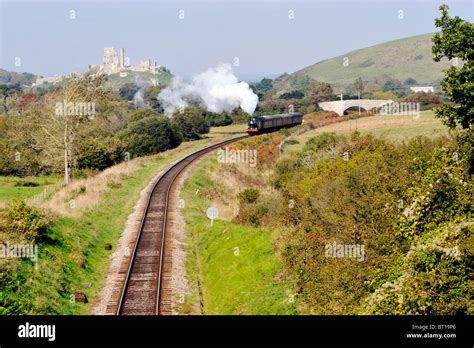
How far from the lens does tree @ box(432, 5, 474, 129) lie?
17719mm

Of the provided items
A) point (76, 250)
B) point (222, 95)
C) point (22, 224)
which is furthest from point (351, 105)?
point (22, 224)

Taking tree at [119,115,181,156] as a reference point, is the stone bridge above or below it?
above

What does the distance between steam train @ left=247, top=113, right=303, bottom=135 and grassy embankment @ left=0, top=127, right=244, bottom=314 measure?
89.4ft

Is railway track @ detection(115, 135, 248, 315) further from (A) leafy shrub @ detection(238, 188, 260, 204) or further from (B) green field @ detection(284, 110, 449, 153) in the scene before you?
(B) green field @ detection(284, 110, 449, 153)

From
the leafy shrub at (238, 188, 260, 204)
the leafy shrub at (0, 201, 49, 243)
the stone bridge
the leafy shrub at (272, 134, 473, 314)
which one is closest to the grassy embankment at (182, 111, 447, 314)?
the leafy shrub at (272, 134, 473, 314)

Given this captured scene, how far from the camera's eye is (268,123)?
73438 millimetres

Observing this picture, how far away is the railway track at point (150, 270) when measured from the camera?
21.3 metres

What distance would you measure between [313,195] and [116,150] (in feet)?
125

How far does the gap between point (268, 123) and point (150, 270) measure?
49939 millimetres

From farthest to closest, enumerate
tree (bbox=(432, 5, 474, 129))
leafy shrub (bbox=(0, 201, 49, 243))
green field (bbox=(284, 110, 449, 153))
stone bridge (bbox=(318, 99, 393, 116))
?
1. stone bridge (bbox=(318, 99, 393, 116))
2. green field (bbox=(284, 110, 449, 153))
3. leafy shrub (bbox=(0, 201, 49, 243))
4. tree (bbox=(432, 5, 474, 129))

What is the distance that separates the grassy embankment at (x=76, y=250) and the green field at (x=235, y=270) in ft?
14.8

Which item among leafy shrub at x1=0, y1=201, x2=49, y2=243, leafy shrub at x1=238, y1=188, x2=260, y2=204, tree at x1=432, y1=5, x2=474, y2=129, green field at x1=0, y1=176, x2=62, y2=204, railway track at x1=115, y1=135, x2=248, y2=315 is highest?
tree at x1=432, y1=5, x2=474, y2=129

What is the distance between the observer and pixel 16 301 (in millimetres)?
18344
